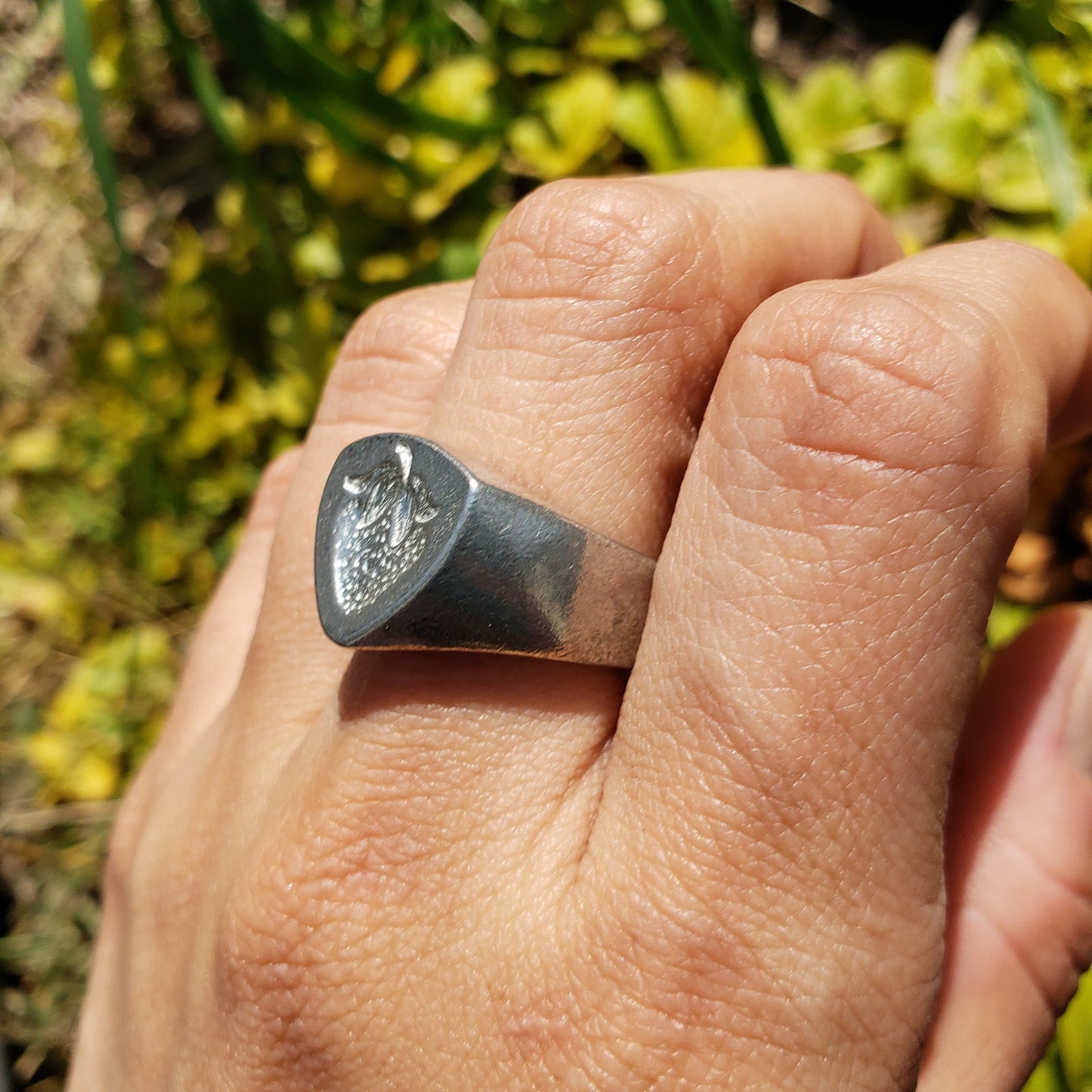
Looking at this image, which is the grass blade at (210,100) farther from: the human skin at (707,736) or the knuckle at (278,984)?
the knuckle at (278,984)

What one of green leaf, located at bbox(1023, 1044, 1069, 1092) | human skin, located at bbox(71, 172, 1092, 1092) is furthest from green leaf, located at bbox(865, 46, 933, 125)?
green leaf, located at bbox(1023, 1044, 1069, 1092)

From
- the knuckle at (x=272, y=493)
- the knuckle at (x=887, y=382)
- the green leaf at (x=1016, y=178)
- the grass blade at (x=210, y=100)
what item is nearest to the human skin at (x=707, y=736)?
the knuckle at (x=887, y=382)

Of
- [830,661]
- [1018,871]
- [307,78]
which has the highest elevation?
[307,78]

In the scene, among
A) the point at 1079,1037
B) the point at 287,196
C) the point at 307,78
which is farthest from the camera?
the point at 287,196

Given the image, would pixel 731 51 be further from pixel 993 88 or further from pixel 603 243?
pixel 603 243

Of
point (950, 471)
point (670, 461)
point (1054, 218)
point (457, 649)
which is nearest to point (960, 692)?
point (950, 471)

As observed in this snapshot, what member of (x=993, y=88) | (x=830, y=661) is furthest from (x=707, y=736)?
(x=993, y=88)

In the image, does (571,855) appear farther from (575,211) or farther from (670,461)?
(575,211)

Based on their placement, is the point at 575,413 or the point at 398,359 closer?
the point at 575,413
